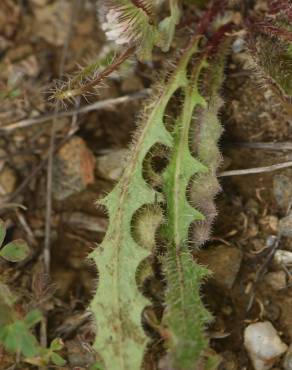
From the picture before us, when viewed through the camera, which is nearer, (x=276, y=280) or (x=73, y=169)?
(x=276, y=280)

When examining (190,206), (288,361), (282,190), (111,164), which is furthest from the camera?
(111,164)

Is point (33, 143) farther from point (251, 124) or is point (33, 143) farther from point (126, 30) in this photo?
point (251, 124)

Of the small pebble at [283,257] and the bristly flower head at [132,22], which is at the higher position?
the bristly flower head at [132,22]

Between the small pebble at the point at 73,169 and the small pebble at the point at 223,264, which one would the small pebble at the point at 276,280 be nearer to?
the small pebble at the point at 223,264

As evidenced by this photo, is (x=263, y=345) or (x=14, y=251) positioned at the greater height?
(x=14, y=251)

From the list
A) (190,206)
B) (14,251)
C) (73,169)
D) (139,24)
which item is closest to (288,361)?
(190,206)

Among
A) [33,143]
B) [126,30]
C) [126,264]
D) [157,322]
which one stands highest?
[126,30]

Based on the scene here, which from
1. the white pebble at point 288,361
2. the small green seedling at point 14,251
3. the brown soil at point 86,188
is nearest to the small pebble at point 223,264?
the brown soil at point 86,188

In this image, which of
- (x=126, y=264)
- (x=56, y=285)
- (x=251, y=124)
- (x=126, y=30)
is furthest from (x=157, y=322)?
(x=126, y=30)

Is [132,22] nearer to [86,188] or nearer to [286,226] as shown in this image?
[86,188]
